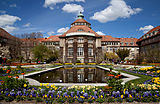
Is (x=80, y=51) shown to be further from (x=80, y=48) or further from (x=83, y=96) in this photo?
(x=83, y=96)

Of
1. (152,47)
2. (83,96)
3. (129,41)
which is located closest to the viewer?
(83,96)

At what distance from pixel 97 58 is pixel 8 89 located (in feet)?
123

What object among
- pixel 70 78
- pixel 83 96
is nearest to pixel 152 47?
pixel 70 78

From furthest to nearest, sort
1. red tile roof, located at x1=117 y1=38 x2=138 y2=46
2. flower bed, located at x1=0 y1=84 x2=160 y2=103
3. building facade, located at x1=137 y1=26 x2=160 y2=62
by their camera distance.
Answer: red tile roof, located at x1=117 y1=38 x2=138 y2=46, building facade, located at x1=137 y1=26 x2=160 y2=62, flower bed, located at x1=0 y1=84 x2=160 y2=103

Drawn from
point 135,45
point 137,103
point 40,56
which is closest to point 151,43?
point 135,45

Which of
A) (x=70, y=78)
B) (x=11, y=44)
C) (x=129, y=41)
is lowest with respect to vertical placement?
A: (x=70, y=78)

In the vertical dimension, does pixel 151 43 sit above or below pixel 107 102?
above

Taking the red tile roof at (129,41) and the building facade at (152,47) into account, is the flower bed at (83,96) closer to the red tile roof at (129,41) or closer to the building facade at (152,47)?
the building facade at (152,47)

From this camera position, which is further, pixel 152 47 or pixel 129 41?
pixel 129 41

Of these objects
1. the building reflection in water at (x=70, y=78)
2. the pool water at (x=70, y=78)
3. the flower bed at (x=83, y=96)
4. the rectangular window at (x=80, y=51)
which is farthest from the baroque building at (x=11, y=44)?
the flower bed at (x=83, y=96)

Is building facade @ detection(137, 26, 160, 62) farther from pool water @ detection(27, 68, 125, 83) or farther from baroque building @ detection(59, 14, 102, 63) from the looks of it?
pool water @ detection(27, 68, 125, 83)

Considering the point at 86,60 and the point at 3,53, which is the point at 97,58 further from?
the point at 3,53

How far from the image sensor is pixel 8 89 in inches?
251

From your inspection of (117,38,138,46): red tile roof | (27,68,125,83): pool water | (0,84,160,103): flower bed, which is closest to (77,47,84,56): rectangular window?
(27,68,125,83): pool water
